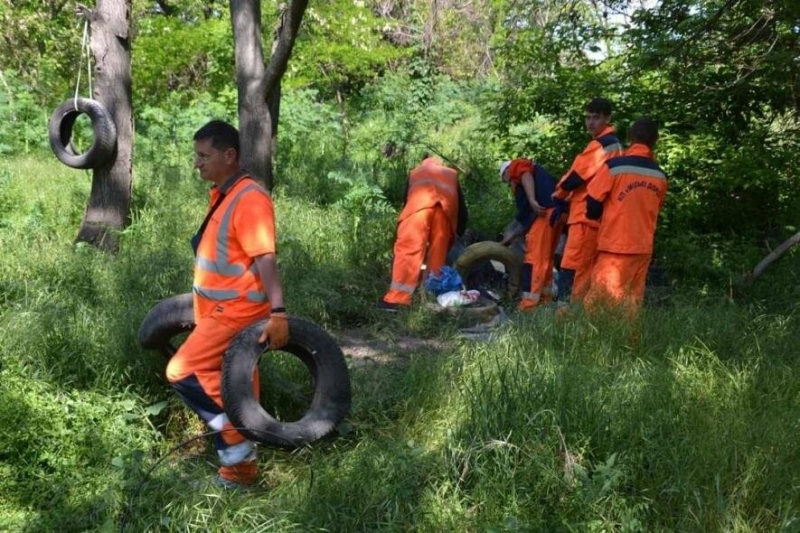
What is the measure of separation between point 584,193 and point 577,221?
0.26 meters

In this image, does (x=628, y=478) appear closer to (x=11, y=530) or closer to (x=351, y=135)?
(x=11, y=530)

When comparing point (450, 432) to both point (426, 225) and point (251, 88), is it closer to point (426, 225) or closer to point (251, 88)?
point (426, 225)

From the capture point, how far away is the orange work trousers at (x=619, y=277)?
216 inches

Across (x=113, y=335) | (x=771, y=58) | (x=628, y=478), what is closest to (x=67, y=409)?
(x=113, y=335)

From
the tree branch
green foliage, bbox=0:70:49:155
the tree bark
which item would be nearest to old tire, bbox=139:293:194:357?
the tree branch

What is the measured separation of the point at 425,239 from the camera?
6.97 metres

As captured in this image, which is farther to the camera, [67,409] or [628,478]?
[67,409]

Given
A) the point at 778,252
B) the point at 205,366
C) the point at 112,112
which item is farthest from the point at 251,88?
the point at 778,252

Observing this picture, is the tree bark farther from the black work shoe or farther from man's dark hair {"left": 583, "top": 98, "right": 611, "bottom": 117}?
man's dark hair {"left": 583, "top": 98, "right": 611, "bottom": 117}

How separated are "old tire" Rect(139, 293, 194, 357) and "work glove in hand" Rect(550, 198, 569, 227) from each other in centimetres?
362

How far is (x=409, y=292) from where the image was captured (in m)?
6.70

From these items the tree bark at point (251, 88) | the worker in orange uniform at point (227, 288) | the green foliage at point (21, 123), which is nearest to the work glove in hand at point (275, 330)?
the worker in orange uniform at point (227, 288)

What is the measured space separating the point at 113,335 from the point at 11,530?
4.85 ft

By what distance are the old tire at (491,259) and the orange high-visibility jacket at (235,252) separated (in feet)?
12.2
